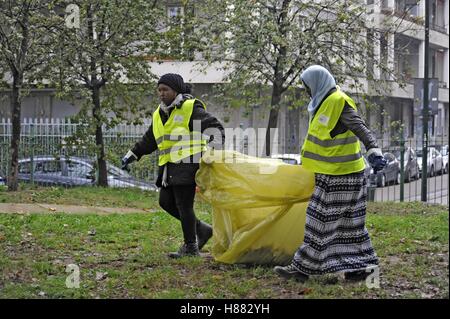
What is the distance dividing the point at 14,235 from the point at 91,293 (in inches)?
122

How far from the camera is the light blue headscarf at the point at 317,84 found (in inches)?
230

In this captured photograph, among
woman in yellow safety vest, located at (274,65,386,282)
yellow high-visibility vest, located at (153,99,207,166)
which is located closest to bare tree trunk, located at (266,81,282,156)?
yellow high-visibility vest, located at (153,99,207,166)

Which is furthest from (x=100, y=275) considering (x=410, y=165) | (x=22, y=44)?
(x=410, y=165)

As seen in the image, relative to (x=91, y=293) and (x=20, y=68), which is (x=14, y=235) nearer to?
(x=91, y=293)

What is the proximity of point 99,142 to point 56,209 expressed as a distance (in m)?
4.91

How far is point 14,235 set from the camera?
8438 mm

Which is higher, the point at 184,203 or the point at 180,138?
the point at 180,138

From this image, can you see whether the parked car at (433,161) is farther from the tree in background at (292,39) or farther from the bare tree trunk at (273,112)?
the bare tree trunk at (273,112)

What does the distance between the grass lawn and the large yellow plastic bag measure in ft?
0.58

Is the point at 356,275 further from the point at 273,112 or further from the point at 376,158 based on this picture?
the point at 273,112

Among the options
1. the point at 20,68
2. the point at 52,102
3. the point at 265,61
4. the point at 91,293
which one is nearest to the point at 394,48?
the point at 265,61

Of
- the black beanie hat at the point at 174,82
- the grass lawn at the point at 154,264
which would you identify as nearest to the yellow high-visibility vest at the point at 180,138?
the black beanie hat at the point at 174,82

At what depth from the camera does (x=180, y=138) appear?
6742 millimetres

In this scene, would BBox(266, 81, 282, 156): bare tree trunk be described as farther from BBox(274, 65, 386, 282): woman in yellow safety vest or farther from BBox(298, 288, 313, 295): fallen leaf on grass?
BBox(298, 288, 313, 295): fallen leaf on grass
